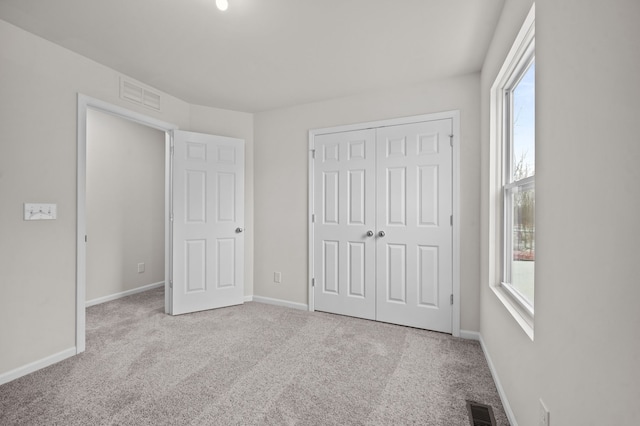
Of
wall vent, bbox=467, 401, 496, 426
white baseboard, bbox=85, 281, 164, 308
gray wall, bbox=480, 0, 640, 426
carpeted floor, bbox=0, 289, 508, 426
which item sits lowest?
carpeted floor, bbox=0, 289, 508, 426

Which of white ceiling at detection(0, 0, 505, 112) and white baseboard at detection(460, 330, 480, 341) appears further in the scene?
white baseboard at detection(460, 330, 480, 341)

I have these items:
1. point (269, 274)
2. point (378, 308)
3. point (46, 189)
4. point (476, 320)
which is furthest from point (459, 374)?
point (46, 189)

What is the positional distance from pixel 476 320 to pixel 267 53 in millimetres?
3014

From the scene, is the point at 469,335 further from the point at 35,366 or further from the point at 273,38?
the point at 35,366

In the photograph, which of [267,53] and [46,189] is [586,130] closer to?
[267,53]

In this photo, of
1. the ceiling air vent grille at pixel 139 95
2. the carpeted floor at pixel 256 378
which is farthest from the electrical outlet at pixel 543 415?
the ceiling air vent grille at pixel 139 95

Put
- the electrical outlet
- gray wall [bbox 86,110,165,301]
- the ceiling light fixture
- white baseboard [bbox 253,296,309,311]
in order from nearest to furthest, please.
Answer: the electrical outlet → the ceiling light fixture → white baseboard [bbox 253,296,309,311] → gray wall [bbox 86,110,165,301]

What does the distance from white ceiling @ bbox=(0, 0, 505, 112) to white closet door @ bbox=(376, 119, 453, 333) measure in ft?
2.02

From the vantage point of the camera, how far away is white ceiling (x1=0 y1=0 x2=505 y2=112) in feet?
6.22

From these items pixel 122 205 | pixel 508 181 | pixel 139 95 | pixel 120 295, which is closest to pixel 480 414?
pixel 508 181

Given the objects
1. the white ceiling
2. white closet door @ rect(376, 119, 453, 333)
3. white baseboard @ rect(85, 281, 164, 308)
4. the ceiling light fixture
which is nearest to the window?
the white ceiling

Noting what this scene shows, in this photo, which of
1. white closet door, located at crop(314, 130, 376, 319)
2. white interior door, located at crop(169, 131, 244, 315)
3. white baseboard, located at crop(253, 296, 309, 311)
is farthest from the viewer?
white baseboard, located at crop(253, 296, 309, 311)

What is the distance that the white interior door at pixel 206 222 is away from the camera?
3.34 metres

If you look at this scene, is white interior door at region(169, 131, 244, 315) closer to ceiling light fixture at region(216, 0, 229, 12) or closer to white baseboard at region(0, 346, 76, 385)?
white baseboard at region(0, 346, 76, 385)
